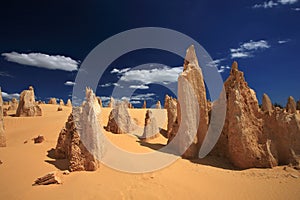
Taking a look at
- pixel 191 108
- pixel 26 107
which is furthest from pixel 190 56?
pixel 26 107

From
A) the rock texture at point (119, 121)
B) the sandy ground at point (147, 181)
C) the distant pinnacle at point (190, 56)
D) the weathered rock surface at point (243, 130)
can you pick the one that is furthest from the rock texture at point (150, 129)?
the weathered rock surface at point (243, 130)

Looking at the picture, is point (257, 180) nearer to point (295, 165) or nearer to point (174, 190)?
point (295, 165)

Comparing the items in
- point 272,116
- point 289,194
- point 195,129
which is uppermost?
point 272,116

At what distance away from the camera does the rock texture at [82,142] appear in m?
5.80

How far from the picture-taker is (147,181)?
580 cm

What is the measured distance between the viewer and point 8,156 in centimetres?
652

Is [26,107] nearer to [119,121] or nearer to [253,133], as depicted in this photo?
[119,121]

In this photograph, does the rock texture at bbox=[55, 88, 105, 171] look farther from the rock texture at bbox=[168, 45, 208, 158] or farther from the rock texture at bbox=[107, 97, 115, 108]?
the rock texture at bbox=[107, 97, 115, 108]

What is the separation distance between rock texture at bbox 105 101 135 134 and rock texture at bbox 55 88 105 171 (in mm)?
5421

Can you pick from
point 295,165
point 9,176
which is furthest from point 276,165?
point 9,176

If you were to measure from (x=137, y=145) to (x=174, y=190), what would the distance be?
4480 mm

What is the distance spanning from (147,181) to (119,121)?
23.1 ft

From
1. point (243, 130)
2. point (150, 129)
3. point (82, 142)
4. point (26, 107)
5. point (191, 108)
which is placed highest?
point (191, 108)

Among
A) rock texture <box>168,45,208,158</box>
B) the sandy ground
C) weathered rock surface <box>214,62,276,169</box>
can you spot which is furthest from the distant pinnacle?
the sandy ground
